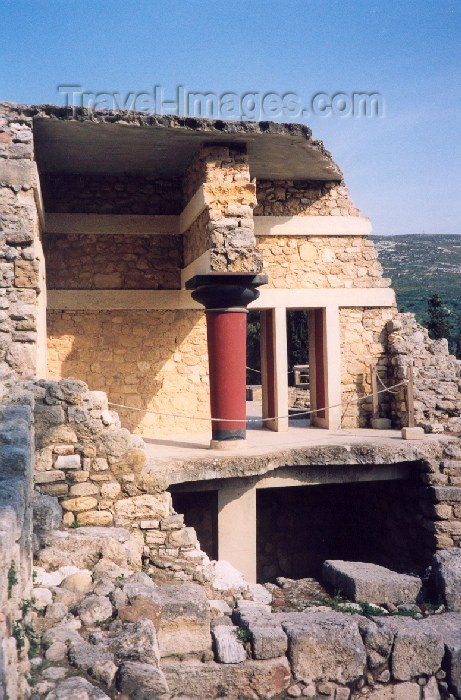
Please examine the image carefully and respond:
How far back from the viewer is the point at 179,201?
11109 mm

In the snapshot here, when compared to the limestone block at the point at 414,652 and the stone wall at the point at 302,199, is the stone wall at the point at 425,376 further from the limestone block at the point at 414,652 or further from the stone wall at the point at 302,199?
the limestone block at the point at 414,652

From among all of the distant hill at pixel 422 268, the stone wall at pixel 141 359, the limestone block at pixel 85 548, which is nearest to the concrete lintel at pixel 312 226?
the stone wall at pixel 141 359

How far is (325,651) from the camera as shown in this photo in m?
5.19

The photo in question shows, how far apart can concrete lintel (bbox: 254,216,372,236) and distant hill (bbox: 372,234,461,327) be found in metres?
30.7

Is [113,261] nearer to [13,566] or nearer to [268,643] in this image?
[268,643]

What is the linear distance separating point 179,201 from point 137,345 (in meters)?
2.40

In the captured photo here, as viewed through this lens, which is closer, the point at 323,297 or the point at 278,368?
the point at 278,368

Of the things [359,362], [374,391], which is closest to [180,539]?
[374,391]

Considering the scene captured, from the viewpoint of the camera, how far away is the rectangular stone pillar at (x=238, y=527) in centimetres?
849

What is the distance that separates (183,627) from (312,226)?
7.56 meters

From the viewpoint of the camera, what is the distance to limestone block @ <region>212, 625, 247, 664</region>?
509 cm

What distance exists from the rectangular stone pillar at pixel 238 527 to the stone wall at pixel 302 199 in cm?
477

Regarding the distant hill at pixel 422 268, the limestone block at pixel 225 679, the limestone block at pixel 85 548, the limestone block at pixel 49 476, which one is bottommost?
the limestone block at pixel 225 679

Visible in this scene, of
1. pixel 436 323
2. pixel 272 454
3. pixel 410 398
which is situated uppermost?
pixel 436 323
